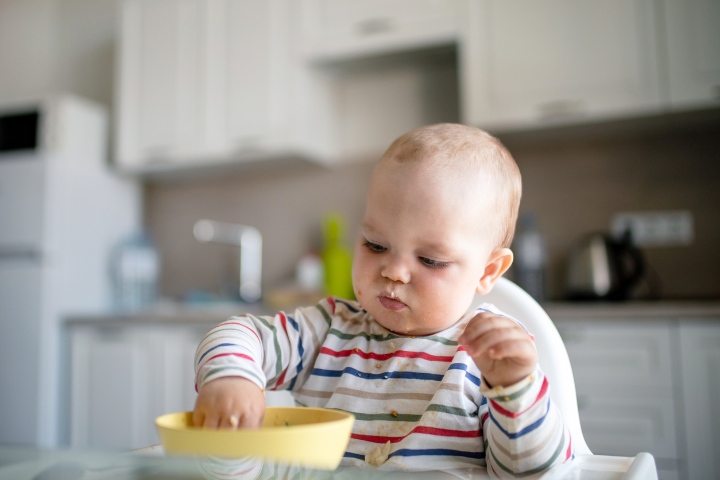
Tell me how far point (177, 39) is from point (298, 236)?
1096 millimetres

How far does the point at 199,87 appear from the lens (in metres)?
3.09

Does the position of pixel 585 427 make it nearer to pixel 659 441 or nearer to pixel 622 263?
pixel 659 441

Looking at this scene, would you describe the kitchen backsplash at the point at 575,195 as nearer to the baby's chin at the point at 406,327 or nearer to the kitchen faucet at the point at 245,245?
the kitchen faucet at the point at 245,245

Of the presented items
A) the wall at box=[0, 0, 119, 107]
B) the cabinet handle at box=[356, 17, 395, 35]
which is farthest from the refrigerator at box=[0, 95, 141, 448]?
the cabinet handle at box=[356, 17, 395, 35]

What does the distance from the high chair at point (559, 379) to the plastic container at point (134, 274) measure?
8.40 feet

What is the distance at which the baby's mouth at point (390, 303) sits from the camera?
789mm

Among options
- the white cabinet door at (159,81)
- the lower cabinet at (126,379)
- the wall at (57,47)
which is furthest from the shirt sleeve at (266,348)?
the wall at (57,47)

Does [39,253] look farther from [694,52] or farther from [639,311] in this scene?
[694,52]

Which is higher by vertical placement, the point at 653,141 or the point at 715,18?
the point at 715,18

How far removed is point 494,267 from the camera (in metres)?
0.90

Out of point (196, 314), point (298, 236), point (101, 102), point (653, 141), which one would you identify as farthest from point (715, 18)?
point (101, 102)

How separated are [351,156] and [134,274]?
1214mm

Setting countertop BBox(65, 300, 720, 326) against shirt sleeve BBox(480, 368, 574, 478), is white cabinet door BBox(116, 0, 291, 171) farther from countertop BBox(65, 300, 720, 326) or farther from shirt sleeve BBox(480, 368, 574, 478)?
shirt sleeve BBox(480, 368, 574, 478)

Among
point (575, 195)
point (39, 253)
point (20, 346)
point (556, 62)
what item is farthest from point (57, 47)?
point (575, 195)
